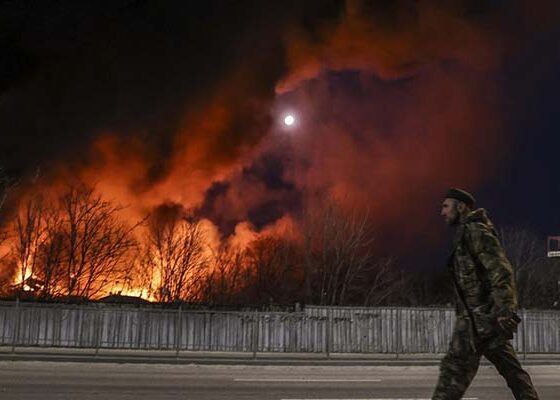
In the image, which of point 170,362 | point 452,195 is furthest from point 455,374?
point 170,362

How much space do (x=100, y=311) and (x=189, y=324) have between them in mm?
2595

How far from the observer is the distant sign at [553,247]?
36844mm

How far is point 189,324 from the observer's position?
60.7 feet

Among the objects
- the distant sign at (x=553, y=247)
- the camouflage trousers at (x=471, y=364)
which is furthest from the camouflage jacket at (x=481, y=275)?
the distant sign at (x=553, y=247)

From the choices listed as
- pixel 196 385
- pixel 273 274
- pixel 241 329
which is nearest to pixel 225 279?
pixel 273 274

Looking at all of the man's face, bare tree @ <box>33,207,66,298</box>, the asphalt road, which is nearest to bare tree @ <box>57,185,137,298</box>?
bare tree @ <box>33,207,66,298</box>

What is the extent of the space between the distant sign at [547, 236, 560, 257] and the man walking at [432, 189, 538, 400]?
3552 cm

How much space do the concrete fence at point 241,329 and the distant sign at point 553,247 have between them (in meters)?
17.6

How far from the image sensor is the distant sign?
36.8m

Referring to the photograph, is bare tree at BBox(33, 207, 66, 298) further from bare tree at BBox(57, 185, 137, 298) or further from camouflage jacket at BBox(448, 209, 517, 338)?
camouflage jacket at BBox(448, 209, 517, 338)

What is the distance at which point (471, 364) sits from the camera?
434 cm

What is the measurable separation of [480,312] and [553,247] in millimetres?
36940

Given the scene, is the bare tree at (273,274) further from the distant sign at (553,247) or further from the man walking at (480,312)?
the man walking at (480,312)

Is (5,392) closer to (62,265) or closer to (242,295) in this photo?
(62,265)
